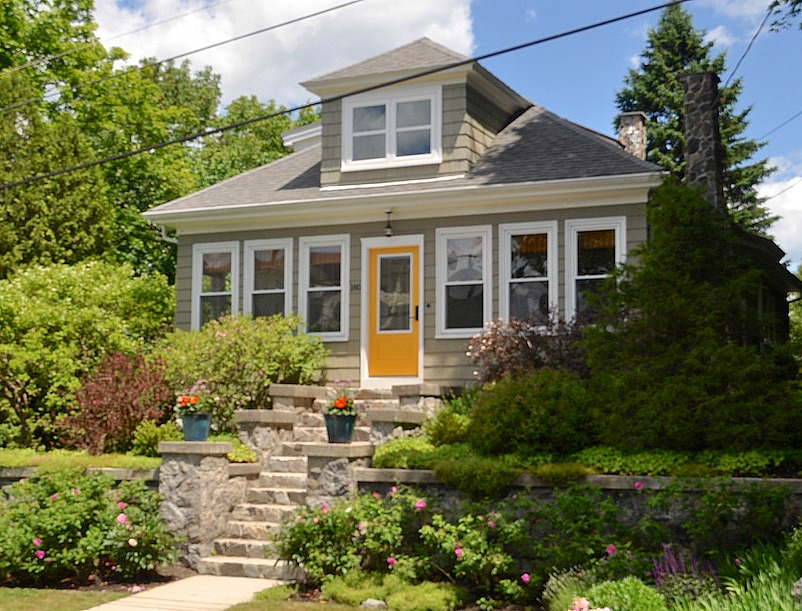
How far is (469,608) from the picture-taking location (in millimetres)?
8297

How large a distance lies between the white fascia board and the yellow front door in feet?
2.09

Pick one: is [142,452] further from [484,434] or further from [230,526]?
[484,434]

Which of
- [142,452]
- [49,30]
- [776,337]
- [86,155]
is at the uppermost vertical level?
[49,30]

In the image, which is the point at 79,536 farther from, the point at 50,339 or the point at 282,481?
the point at 50,339

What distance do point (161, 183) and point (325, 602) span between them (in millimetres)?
16899

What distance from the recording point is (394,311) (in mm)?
14648

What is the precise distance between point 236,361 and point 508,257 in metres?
4.16

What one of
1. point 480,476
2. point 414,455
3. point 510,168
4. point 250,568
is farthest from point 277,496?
point 510,168

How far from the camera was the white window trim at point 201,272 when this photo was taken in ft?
51.4

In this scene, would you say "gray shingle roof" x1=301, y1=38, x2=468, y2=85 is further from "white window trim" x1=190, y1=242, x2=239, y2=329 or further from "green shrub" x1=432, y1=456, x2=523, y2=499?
"green shrub" x1=432, y1=456, x2=523, y2=499

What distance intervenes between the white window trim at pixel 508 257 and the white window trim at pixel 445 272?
0.54ft

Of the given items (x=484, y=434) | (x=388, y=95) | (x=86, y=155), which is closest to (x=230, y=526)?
(x=484, y=434)

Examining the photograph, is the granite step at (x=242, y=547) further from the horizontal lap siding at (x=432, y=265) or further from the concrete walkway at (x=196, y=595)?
the horizontal lap siding at (x=432, y=265)

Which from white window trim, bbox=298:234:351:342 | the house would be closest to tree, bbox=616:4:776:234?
the house
